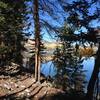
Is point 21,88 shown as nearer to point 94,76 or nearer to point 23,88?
point 23,88

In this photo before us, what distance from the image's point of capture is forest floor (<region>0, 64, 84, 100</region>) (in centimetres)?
2011

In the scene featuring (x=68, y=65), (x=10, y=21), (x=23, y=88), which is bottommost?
(x=23, y=88)

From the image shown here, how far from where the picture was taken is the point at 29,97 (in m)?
20.2

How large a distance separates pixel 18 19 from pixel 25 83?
511 centimetres

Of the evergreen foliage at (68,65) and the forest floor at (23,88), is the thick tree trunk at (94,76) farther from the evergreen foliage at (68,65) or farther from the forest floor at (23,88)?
the evergreen foliage at (68,65)

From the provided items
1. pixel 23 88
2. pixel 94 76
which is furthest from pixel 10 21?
pixel 94 76

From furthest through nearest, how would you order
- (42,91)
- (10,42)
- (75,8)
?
(10,42)
(42,91)
(75,8)

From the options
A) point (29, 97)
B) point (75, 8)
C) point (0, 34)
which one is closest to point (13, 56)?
point (0, 34)

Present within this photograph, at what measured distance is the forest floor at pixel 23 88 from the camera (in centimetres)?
2011

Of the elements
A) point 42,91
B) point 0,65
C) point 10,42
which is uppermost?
point 10,42

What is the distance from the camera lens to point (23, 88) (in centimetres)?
2202

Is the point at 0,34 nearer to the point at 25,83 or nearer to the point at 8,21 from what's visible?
the point at 8,21

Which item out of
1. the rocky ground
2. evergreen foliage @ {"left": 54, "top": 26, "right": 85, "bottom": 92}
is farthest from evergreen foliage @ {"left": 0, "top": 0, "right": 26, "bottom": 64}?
evergreen foliage @ {"left": 54, "top": 26, "right": 85, "bottom": 92}

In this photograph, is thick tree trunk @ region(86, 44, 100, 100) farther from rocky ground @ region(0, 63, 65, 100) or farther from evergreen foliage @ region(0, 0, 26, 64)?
evergreen foliage @ region(0, 0, 26, 64)
